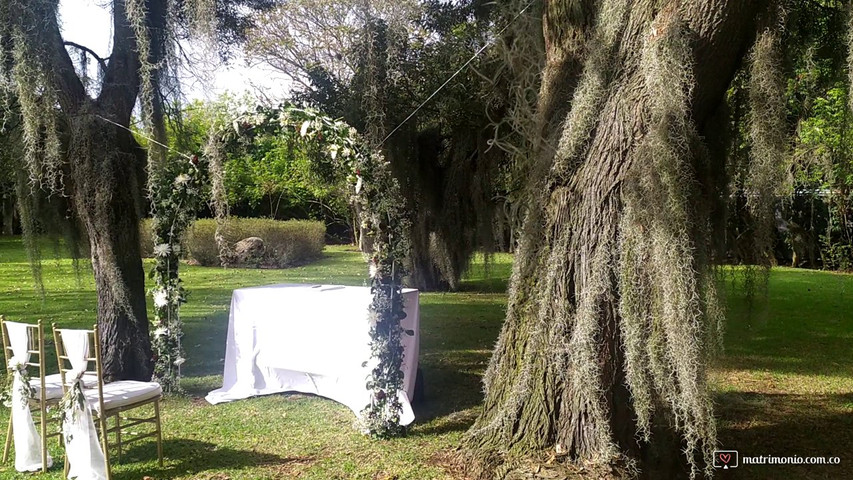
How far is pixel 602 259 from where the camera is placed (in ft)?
9.35

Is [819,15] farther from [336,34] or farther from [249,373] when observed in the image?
[336,34]

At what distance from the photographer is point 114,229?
4758 mm

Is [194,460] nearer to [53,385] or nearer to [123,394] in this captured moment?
[123,394]

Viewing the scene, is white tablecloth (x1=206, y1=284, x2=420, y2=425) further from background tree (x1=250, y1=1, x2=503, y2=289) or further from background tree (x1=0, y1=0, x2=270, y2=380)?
background tree (x1=250, y1=1, x2=503, y2=289)

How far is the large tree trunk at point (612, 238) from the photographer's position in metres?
2.68

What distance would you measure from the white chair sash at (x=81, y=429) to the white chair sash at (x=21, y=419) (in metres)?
0.39

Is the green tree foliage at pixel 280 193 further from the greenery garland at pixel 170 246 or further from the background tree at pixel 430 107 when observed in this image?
the greenery garland at pixel 170 246

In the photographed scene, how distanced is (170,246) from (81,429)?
1.97m

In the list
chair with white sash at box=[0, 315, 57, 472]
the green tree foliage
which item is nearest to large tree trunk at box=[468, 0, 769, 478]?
chair with white sash at box=[0, 315, 57, 472]

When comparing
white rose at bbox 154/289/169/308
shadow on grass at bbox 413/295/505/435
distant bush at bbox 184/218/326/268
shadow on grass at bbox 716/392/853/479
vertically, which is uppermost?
distant bush at bbox 184/218/326/268

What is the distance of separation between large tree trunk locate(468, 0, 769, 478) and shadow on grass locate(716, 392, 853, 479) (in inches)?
27.4

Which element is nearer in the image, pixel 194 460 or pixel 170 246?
pixel 194 460

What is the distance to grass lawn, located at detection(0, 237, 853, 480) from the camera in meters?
3.45

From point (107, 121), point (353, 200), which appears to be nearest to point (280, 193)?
point (107, 121)
